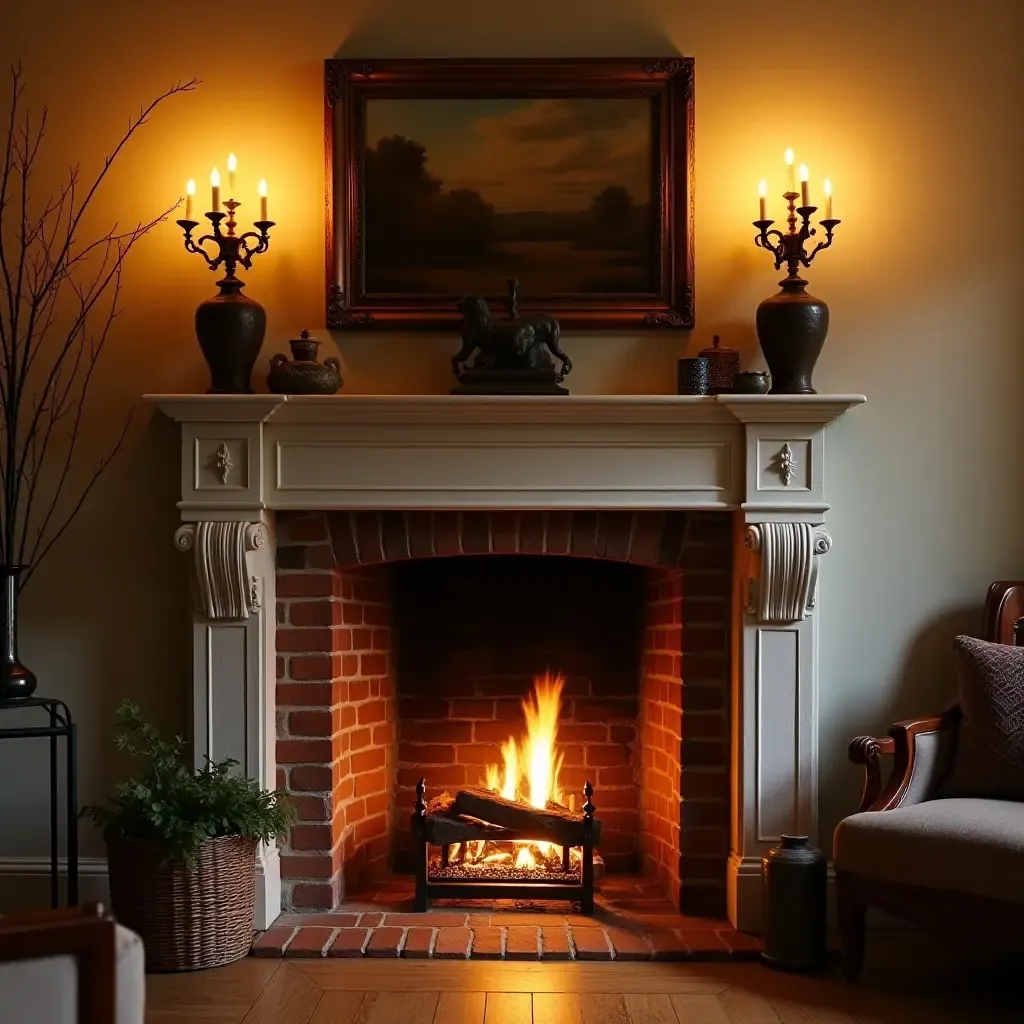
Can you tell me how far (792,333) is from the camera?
133 inches

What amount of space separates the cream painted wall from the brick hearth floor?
0.56 m

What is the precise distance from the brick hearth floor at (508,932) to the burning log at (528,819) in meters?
0.20

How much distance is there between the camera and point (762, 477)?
341 cm

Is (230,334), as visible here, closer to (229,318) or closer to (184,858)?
(229,318)

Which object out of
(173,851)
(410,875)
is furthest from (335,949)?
(410,875)

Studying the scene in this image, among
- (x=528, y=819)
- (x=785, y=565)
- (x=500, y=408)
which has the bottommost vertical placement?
(x=528, y=819)

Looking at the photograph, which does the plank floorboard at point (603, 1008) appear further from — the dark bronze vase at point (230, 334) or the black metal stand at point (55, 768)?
the dark bronze vase at point (230, 334)

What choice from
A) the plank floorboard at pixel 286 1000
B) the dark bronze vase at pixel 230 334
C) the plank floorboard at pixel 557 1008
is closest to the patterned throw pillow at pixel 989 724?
the plank floorboard at pixel 557 1008

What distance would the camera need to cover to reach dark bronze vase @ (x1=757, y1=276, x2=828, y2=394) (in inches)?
132

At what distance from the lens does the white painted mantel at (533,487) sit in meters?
3.40

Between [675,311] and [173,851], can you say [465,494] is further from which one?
[173,851]

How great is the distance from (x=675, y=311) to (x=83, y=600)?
183 cm

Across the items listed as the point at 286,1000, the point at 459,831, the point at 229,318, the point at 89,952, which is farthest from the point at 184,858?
the point at 89,952

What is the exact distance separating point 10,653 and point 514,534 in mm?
1342
